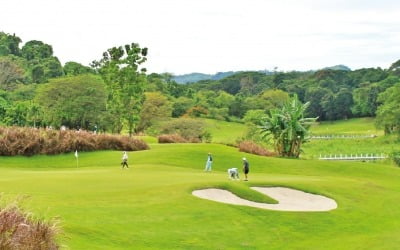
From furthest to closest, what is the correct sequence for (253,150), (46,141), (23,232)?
(253,150)
(46,141)
(23,232)

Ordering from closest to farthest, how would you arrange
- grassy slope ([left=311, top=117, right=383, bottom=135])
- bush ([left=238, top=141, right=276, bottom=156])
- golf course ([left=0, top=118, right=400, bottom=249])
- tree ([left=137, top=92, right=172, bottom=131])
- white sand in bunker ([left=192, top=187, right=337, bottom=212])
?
golf course ([left=0, top=118, right=400, bottom=249]) → white sand in bunker ([left=192, top=187, right=337, bottom=212]) → bush ([left=238, top=141, right=276, bottom=156]) → tree ([left=137, top=92, right=172, bottom=131]) → grassy slope ([left=311, top=117, right=383, bottom=135])

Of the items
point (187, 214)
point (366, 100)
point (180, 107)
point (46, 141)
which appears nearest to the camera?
point (187, 214)

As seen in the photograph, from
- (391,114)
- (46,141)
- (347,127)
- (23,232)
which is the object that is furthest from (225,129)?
(23,232)

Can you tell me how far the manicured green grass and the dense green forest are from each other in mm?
37952

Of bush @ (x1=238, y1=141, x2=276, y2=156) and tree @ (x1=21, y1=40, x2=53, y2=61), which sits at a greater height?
tree @ (x1=21, y1=40, x2=53, y2=61)

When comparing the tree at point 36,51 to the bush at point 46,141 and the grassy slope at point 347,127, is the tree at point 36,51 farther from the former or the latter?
the bush at point 46,141

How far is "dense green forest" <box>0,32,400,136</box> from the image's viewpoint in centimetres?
8031

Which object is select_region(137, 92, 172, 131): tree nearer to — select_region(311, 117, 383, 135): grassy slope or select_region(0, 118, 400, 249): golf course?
select_region(311, 117, 383, 135): grassy slope

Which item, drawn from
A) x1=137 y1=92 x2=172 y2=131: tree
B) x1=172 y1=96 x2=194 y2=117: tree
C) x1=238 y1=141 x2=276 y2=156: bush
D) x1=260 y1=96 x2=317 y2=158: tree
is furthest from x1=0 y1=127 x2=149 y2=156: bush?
x1=172 y1=96 x2=194 y2=117: tree

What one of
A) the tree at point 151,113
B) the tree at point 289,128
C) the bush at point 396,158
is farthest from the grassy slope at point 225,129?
the tree at point 289,128

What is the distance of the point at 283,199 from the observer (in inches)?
1334

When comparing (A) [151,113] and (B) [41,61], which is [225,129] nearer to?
(A) [151,113]

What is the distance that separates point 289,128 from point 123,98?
2803 cm

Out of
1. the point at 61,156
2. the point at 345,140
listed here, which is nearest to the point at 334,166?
the point at 61,156
